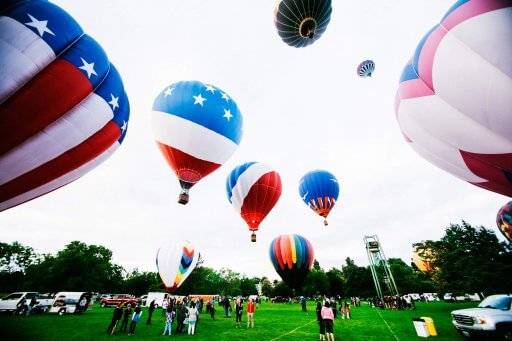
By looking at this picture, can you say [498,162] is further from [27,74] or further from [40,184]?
[40,184]

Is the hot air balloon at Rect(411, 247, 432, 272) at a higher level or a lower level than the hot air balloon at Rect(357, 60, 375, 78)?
lower

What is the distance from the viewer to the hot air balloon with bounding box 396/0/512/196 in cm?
495

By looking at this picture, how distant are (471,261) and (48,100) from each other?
27.1 meters

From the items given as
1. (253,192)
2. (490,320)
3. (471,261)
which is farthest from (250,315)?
(471,261)

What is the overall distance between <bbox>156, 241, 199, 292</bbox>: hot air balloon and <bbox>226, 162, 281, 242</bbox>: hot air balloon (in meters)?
11.9

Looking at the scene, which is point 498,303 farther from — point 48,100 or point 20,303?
point 20,303

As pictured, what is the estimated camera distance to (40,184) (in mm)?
7168

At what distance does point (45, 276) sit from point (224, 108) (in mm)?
66296

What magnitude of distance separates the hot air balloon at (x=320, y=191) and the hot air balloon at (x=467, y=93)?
1239 centimetres

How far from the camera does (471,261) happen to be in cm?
1973

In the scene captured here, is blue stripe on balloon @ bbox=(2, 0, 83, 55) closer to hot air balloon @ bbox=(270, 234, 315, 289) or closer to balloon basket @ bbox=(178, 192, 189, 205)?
balloon basket @ bbox=(178, 192, 189, 205)

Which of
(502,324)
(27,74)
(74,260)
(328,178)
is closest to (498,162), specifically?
(502,324)

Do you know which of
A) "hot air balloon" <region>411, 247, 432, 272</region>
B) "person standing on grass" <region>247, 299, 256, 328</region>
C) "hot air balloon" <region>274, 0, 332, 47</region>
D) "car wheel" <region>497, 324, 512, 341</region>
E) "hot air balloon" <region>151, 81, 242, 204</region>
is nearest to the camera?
"car wheel" <region>497, 324, 512, 341</region>

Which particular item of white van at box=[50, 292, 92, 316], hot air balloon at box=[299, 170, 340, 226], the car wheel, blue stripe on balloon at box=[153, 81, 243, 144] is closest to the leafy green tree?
hot air balloon at box=[299, 170, 340, 226]
